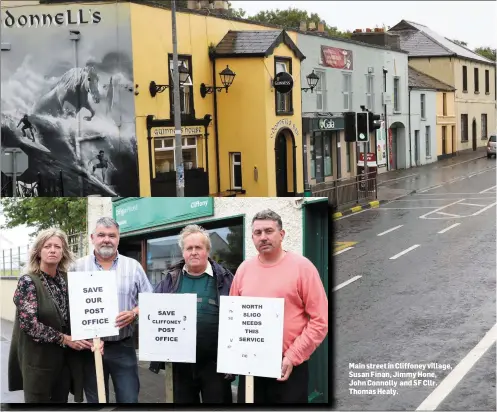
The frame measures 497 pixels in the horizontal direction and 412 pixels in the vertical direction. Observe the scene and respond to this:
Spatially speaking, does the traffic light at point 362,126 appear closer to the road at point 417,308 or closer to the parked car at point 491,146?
the road at point 417,308

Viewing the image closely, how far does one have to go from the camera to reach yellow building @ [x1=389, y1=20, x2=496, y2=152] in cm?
3491

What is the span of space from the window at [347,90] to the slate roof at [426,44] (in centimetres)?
380

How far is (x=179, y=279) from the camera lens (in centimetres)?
706

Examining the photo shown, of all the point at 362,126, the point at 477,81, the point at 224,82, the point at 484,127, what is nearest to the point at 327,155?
the point at 477,81

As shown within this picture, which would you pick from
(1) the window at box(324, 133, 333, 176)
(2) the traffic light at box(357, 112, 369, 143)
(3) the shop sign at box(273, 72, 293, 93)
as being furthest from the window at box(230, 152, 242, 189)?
(1) the window at box(324, 133, 333, 176)

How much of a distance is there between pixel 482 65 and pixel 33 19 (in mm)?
19797

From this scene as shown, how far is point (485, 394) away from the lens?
27.8ft

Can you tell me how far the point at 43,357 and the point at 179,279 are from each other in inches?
47.4

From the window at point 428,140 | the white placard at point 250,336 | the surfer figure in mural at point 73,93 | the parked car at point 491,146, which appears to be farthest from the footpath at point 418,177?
the white placard at point 250,336

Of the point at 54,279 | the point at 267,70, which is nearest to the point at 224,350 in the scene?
the point at 54,279

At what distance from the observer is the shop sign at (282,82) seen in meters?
26.4

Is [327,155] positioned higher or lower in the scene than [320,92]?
lower

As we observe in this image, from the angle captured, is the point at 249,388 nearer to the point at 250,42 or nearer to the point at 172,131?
the point at 172,131

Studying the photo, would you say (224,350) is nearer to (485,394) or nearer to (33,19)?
(485,394)
